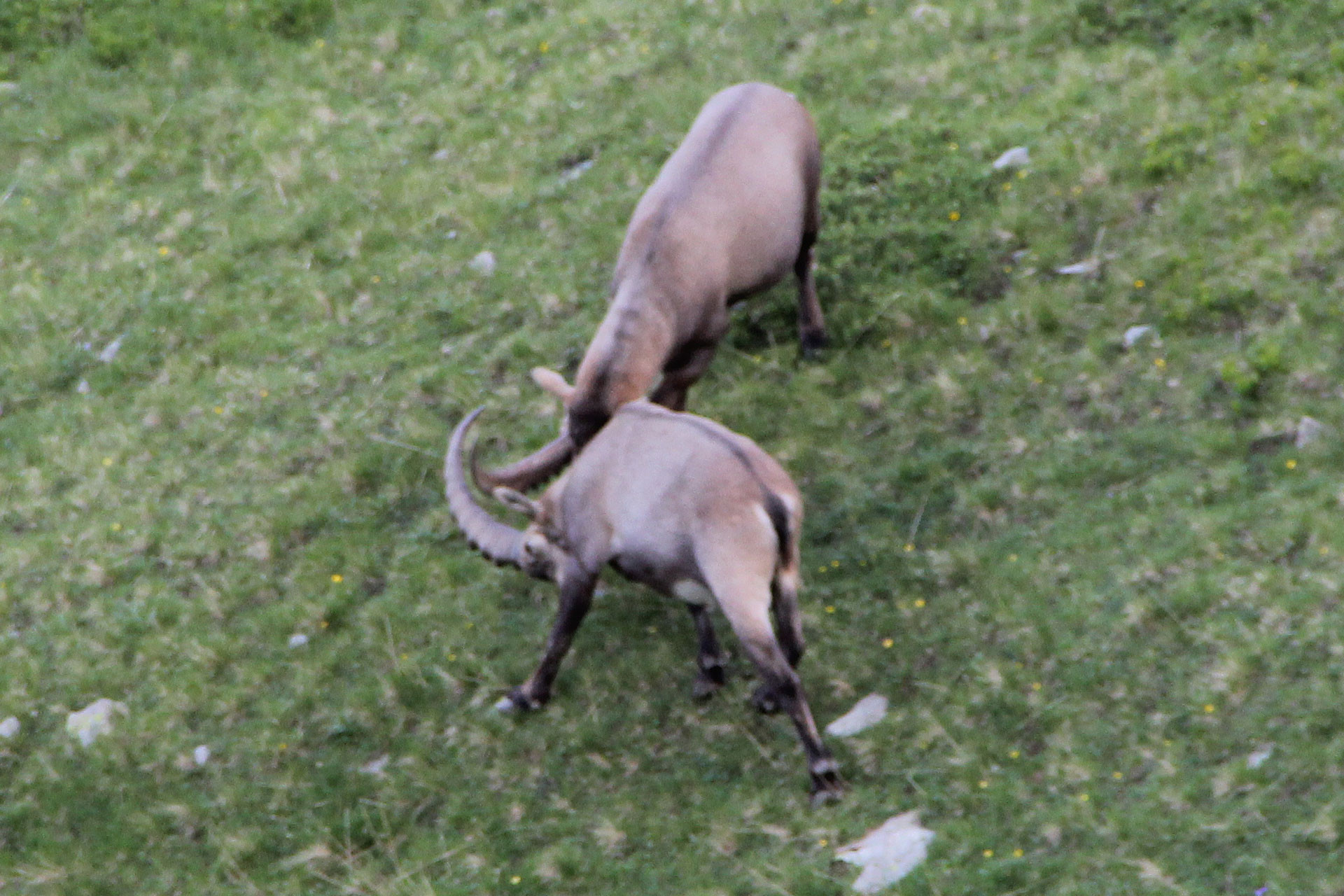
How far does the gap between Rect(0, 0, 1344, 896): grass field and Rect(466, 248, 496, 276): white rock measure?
157 mm

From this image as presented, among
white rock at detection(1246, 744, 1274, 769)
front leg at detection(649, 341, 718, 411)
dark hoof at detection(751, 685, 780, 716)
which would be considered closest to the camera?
white rock at detection(1246, 744, 1274, 769)

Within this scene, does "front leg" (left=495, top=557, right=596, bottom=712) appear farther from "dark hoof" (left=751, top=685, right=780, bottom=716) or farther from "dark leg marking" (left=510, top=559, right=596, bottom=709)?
"dark hoof" (left=751, top=685, right=780, bottom=716)

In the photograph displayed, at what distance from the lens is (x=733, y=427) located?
1059cm

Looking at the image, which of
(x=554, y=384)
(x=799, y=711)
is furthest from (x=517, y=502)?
(x=799, y=711)

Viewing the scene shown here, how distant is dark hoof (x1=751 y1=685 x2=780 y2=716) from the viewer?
27.5ft

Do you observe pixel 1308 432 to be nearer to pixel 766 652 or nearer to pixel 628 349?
pixel 766 652

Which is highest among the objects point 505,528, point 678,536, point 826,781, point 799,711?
point 678,536

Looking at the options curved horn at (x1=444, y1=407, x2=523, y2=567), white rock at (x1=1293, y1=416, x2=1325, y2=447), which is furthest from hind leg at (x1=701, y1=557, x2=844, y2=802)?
white rock at (x1=1293, y1=416, x2=1325, y2=447)

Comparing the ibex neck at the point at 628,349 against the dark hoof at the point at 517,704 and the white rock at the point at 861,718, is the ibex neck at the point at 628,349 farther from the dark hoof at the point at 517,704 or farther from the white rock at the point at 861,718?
the white rock at the point at 861,718

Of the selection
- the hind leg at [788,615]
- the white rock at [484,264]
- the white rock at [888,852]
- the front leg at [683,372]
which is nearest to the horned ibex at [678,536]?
the hind leg at [788,615]

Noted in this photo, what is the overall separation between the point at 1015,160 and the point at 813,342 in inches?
94.2

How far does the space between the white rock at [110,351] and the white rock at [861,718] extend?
7.96 metres

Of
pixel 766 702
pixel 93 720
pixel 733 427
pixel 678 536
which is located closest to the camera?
pixel 678 536

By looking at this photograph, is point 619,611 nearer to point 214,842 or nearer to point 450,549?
point 450,549
